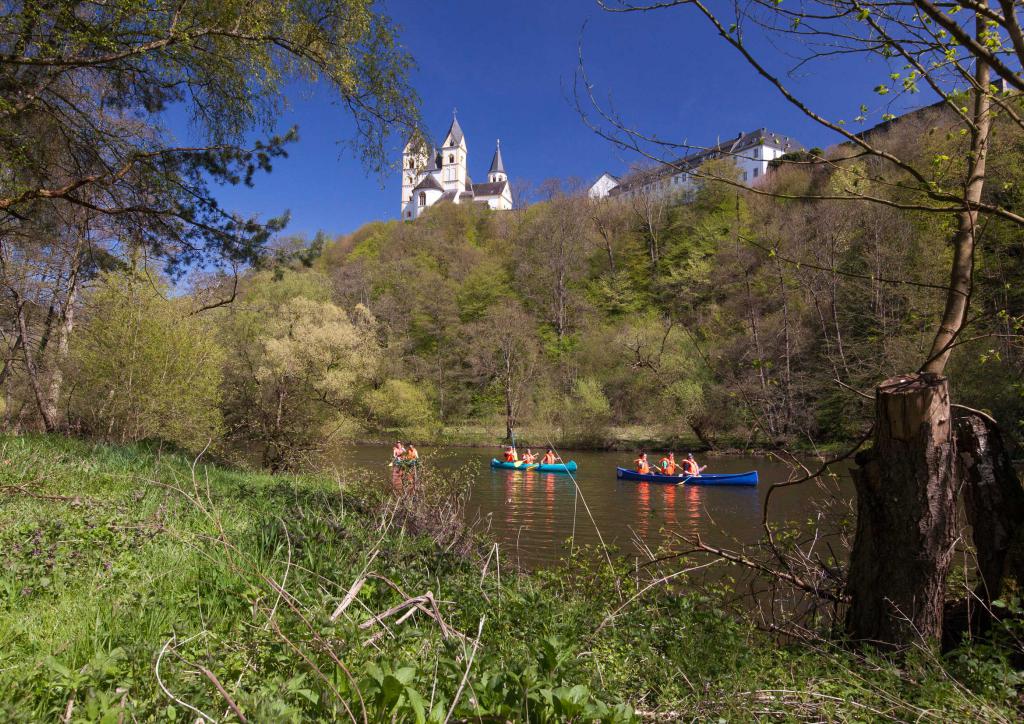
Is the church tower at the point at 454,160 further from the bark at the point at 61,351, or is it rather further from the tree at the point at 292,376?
the bark at the point at 61,351

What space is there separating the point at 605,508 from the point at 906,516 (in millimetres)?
12962

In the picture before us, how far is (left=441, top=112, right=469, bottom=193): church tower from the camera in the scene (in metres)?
112

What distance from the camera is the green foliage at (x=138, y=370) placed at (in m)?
13.5

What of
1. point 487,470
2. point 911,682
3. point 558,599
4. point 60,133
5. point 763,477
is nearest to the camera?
point 911,682

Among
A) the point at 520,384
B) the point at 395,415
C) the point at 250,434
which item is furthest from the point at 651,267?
the point at 250,434

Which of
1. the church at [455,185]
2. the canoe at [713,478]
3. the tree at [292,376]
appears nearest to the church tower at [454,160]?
the church at [455,185]

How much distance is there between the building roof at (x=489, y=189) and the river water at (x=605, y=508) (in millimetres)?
88794

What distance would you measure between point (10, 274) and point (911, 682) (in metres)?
13.9

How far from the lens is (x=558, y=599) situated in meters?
4.36

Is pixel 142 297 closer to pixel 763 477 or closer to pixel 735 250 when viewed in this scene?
pixel 763 477

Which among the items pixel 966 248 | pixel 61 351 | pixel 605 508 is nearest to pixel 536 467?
pixel 605 508

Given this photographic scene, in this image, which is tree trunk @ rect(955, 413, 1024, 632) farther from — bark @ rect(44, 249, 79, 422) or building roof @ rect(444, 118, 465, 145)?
building roof @ rect(444, 118, 465, 145)

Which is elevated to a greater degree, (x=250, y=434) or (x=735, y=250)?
(x=735, y=250)

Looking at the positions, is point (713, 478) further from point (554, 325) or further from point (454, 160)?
point (454, 160)
